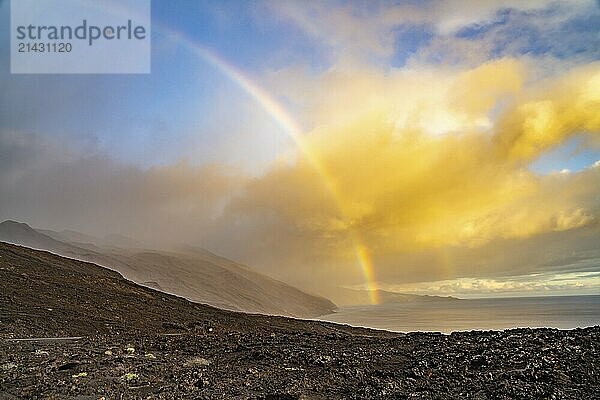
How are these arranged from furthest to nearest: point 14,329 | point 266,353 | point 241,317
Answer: point 241,317 < point 14,329 < point 266,353

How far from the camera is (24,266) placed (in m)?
54.9

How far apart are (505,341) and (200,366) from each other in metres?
11.4

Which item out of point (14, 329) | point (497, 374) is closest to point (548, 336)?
point (497, 374)

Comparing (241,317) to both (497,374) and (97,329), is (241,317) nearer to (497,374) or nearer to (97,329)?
(97,329)

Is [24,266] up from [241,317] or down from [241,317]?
up

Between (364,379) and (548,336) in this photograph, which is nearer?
(364,379)

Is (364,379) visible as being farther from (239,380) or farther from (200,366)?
(200,366)

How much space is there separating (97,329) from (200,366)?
23375 mm

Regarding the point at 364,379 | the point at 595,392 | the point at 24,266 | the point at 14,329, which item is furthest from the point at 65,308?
the point at 595,392

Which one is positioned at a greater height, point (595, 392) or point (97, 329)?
point (595, 392)

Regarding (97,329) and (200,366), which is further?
(97,329)

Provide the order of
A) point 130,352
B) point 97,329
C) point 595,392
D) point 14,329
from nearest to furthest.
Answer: point 595,392
point 130,352
point 14,329
point 97,329

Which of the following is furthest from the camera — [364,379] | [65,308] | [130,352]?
[65,308]

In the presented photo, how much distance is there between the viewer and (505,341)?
1802cm
